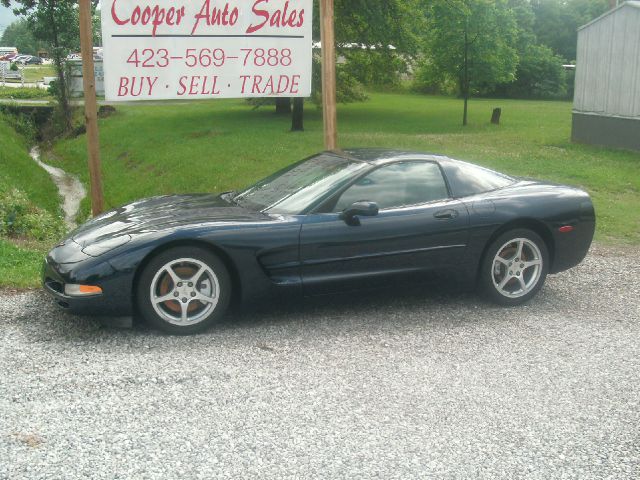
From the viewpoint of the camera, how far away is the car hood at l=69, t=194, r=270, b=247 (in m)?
5.80

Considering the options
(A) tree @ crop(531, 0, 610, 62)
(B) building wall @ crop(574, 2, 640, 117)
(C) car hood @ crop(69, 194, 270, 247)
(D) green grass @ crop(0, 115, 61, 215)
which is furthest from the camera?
(A) tree @ crop(531, 0, 610, 62)

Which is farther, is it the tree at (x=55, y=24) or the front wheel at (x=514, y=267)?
the tree at (x=55, y=24)

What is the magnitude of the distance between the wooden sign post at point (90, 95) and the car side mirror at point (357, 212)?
3.13 meters

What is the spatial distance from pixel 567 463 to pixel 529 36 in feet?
160

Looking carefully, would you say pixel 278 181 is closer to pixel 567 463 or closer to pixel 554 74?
pixel 567 463

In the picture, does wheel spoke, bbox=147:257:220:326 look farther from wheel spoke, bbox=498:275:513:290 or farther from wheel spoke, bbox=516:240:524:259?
wheel spoke, bbox=516:240:524:259

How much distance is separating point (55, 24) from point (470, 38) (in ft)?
57.0

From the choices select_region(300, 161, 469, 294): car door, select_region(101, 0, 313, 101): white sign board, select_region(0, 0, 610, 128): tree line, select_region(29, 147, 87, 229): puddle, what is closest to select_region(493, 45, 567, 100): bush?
select_region(0, 0, 610, 128): tree line

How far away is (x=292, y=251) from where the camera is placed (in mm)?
5895

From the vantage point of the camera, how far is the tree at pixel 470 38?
2952 centimetres

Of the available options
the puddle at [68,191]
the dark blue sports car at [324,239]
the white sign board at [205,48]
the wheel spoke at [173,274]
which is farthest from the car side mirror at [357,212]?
the puddle at [68,191]

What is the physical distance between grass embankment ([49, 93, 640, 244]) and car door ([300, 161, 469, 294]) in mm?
4213

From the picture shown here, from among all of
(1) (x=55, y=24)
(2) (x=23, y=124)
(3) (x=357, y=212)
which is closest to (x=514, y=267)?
(3) (x=357, y=212)

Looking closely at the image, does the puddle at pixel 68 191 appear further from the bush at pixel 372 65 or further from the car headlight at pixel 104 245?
the bush at pixel 372 65
